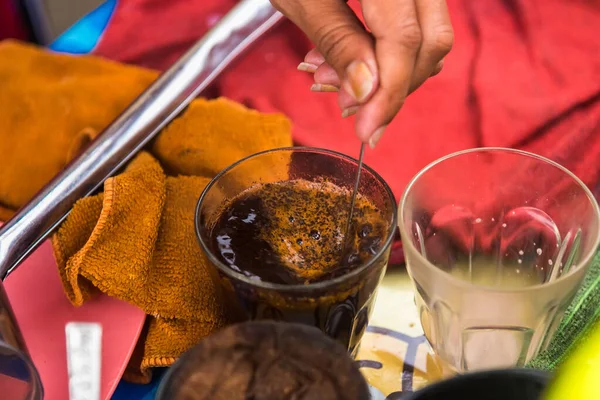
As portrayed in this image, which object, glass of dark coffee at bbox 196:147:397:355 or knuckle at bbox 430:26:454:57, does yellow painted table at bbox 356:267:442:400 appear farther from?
knuckle at bbox 430:26:454:57

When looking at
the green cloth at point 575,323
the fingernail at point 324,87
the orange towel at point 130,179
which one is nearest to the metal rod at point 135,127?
the orange towel at point 130,179

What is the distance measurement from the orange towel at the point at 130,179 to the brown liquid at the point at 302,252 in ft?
0.15

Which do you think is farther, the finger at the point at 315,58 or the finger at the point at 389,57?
the finger at the point at 315,58

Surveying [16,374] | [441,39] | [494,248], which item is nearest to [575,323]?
[494,248]

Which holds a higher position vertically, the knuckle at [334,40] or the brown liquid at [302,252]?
the knuckle at [334,40]

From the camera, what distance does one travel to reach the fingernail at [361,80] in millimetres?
292

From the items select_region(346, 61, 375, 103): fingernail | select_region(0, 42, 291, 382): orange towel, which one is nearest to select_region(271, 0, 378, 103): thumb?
select_region(346, 61, 375, 103): fingernail

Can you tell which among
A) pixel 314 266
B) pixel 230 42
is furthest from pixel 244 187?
pixel 230 42

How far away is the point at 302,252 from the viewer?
0.33 meters

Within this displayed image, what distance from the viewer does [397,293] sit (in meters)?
0.38

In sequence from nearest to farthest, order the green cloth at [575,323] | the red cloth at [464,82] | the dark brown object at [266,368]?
the dark brown object at [266,368] < the green cloth at [575,323] < the red cloth at [464,82]

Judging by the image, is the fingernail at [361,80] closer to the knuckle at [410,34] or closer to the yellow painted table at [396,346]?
the knuckle at [410,34]

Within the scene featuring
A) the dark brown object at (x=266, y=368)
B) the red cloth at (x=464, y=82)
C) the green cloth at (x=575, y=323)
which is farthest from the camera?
the red cloth at (x=464, y=82)

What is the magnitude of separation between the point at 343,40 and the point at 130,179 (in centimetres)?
15
